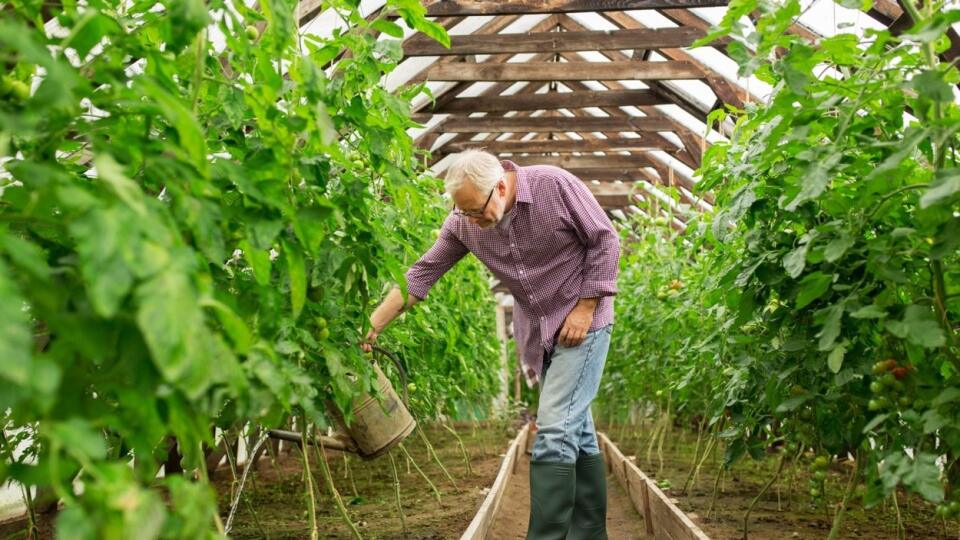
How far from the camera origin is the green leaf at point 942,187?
149 cm

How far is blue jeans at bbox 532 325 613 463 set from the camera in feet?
9.84

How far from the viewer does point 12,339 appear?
0.84 m

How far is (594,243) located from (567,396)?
1.73 ft

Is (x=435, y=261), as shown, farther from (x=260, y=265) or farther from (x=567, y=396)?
(x=260, y=265)

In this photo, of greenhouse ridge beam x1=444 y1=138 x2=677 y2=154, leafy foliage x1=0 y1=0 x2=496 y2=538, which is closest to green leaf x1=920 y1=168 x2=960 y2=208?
leafy foliage x1=0 y1=0 x2=496 y2=538

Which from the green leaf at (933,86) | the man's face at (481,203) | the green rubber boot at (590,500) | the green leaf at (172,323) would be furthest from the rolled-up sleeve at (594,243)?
the green leaf at (172,323)

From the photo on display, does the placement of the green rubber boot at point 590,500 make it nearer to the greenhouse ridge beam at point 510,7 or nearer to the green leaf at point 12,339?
the green leaf at point 12,339

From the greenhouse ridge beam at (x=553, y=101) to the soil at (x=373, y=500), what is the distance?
3.89m

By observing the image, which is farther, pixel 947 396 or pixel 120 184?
pixel 947 396

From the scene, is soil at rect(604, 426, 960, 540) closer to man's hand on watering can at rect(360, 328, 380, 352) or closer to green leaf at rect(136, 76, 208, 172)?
man's hand on watering can at rect(360, 328, 380, 352)

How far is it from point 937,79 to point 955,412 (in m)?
0.67

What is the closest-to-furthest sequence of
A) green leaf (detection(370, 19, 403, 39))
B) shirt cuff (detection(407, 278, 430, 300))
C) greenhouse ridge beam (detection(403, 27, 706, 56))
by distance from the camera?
green leaf (detection(370, 19, 403, 39)) → shirt cuff (detection(407, 278, 430, 300)) → greenhouse ridge beam (detection(403, 27, 706, 56))

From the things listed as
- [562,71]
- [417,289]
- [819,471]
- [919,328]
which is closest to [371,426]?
[417,289]

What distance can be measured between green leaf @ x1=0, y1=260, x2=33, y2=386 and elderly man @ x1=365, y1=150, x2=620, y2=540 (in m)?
2.02
